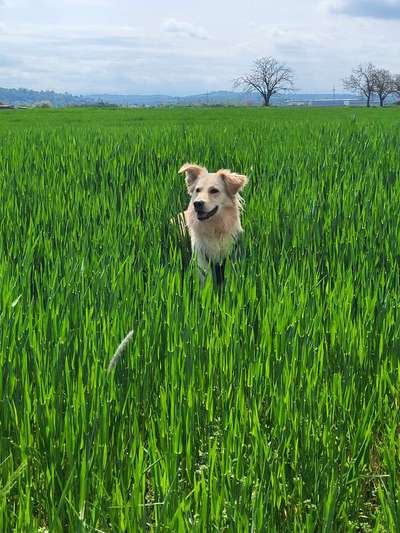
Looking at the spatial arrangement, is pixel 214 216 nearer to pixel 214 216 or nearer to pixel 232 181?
pixel 214 216

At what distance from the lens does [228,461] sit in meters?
1.52

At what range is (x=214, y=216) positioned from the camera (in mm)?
4379

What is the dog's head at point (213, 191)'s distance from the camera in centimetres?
419

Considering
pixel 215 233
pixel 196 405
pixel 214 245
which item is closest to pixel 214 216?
pixel 215 233

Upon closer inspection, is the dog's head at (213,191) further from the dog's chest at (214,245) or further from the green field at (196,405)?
the green field at (196,405)

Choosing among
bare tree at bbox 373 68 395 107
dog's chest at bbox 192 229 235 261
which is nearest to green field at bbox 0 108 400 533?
dog's chest at bbox 192 229 235 261

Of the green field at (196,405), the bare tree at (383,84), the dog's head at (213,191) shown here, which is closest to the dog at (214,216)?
the dog's head at (213,191)

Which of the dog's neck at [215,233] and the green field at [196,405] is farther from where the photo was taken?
the dog's neck at [215,233]

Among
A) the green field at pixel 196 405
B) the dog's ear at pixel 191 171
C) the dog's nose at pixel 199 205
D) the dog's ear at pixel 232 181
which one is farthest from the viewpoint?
the dog's ear at pixel 191 171

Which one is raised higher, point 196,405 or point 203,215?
point 203,215

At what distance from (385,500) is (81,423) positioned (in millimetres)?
844

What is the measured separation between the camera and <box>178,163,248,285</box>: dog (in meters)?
4.20

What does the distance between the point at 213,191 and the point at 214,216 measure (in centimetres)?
19

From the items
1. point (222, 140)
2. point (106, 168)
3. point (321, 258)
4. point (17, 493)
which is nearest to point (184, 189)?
point (106, 168)
